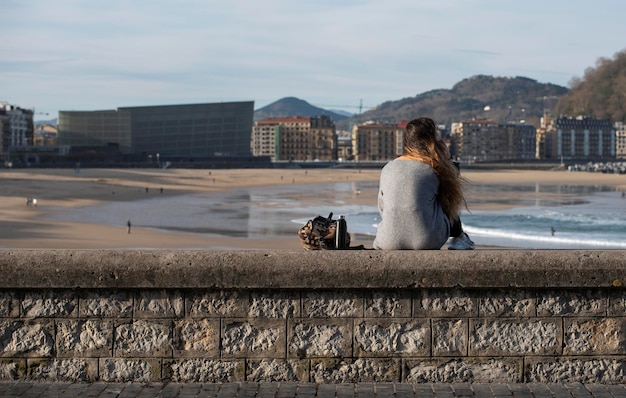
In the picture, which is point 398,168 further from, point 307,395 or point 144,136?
point 144,136

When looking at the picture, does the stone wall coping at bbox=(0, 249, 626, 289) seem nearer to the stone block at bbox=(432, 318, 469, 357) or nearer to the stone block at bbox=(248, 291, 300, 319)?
the stone block at bbox=(248, 291, 300, 319)

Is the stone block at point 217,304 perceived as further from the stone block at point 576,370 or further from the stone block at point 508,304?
the stone block at point 576,370

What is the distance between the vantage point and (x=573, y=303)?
5.82m

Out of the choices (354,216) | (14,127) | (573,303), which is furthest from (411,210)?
(14,127)

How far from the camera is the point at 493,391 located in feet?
18.7

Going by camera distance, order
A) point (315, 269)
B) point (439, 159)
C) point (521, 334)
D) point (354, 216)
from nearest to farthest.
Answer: point (315, 269) → point (521, 334) → point (439, 159) → point (354, 216)

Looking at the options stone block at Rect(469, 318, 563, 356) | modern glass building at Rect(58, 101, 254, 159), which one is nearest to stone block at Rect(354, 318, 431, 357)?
stone block at Rect(469, 318, 563, 356)

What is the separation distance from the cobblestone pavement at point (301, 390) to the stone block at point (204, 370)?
42mm

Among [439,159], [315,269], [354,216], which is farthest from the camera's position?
[354,216]

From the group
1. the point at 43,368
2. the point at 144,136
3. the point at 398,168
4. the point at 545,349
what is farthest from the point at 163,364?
the point at 144,136

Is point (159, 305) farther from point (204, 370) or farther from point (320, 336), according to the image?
point (320, 336)

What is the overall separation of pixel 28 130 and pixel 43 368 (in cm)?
16794

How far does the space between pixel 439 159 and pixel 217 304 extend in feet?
5.27

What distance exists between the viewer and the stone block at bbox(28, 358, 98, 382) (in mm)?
5875
